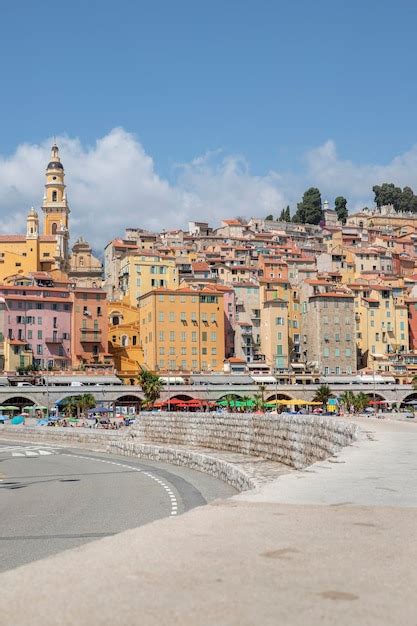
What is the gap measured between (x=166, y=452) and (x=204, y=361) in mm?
75170

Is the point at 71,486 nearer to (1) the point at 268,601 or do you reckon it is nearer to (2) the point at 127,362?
(1) the point at 268,601

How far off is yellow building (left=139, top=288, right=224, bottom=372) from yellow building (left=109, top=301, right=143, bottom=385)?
5.98 feet

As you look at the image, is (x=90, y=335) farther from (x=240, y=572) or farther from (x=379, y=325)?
(x=240, y=572)

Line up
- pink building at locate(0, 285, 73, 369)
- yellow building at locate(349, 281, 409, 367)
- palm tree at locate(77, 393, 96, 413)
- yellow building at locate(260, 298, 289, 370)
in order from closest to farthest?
palm tree at locate(77, 393, 96, 413)
pink building at locate(0, 285, 73, 369)
yellow building at locate(260, 298, 289, 370)
yellow building at locate(349, 281, 409, 367)

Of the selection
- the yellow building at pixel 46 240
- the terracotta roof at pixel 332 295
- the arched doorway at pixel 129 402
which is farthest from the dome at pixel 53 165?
the arched doorway at pixel 129 402

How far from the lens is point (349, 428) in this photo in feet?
83.1

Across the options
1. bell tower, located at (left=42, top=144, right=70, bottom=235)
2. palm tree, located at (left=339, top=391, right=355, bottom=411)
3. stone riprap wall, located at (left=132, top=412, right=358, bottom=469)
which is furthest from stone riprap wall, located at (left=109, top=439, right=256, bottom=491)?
bell tower, located at (left=42, top=144, right=70, bottom=235)

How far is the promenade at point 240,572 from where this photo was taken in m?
6.29

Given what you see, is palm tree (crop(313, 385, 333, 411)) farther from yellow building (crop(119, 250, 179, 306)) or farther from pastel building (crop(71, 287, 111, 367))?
yellow building (crop(119, 250, 179, 306))

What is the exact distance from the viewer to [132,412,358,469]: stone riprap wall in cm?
2606

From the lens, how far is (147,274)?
130 meters

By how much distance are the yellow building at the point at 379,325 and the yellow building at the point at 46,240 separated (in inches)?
1984

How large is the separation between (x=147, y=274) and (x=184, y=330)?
1797 centimetres

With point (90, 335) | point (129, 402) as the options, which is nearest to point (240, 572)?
point (129, 402)
